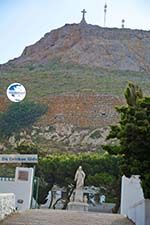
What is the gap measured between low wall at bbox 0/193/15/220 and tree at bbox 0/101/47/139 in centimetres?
4872

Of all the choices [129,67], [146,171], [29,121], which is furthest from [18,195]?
[129,67]

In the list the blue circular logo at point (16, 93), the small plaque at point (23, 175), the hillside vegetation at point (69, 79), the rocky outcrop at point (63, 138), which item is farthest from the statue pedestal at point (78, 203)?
the hillside vegetation at point (69, 79)

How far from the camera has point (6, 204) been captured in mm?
14859

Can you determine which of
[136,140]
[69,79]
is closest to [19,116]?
[69,79]

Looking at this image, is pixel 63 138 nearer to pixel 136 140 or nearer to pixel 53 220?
pixel 53 220

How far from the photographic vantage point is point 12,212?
52.3ft

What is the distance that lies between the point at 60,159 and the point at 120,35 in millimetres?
78634

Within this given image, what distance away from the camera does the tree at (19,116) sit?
67.0 metres

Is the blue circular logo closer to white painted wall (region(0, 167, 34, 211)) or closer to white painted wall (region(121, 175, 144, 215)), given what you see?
white painted wall (region(0, 167, 34, 211))

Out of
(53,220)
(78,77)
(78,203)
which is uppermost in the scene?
(78,77)

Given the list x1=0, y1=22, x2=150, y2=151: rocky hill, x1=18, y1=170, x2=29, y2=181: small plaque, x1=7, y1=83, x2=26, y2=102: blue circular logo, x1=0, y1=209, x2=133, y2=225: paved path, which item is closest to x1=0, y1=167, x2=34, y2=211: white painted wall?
x1=18, y1=170, x2=29, y2=181: small plaque

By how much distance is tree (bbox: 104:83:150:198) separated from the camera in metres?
11.8

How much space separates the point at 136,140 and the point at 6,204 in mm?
4577

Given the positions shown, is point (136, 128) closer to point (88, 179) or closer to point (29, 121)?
point (88, 179)
